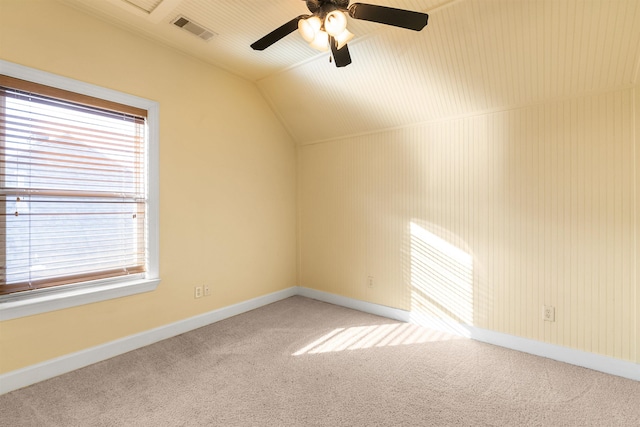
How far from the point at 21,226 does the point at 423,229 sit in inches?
128

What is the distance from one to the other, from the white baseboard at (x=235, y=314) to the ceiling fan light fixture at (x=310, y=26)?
2.68m

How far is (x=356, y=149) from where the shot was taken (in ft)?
11.9

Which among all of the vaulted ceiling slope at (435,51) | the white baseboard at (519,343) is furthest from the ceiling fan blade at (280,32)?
the white baseboard at (519,343)

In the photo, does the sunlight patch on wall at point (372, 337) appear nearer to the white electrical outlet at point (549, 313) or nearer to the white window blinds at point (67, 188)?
the white electrical outlet at point (549, 313)

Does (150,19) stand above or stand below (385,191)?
above

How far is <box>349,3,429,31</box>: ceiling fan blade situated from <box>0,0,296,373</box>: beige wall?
6.36 ft

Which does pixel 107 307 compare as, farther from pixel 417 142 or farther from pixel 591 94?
pixel 591 94

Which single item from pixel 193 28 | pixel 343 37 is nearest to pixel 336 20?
pixel 343 37

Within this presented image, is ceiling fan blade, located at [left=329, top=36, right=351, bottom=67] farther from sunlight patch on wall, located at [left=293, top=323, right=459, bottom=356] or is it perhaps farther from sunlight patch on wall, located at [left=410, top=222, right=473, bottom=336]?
sunlight patch on wall, located at [left=293, top=323, right=459, bottom=356]

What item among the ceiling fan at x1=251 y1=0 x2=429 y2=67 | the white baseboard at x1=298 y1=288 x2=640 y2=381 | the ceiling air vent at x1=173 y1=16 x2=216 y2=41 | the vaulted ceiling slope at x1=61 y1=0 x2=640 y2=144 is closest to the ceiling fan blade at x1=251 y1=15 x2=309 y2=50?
the ceiling fan at x1=251 y1=0 x2=429 y2=67

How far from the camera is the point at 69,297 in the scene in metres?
2.24

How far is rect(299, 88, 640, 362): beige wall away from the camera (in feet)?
7.39

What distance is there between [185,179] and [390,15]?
225 cm

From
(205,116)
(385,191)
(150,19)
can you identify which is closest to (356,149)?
(385,191)
